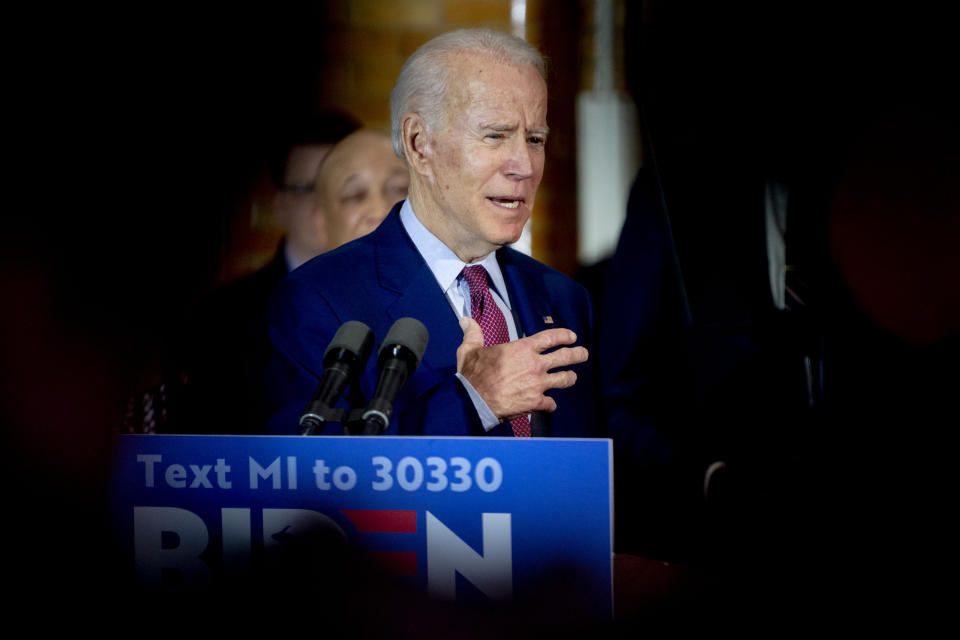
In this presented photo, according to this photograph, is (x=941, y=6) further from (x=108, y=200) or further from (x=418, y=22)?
(x=108, y=200)

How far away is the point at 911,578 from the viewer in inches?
83.7

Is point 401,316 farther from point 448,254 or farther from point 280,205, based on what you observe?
point 280,205

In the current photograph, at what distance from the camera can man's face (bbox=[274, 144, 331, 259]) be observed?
7.03ft

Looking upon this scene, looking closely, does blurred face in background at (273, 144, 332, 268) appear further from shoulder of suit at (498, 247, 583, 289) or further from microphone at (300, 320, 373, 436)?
microphone at (300, 320, 373, 436)

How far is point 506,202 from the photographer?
1972 mm

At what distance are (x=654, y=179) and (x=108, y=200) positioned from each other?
1624mm

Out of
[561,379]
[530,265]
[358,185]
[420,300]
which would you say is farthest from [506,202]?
[561,379]

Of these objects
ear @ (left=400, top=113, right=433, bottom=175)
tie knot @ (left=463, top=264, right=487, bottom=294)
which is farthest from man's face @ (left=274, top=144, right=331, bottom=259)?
tie knot @ (left=463, top=264, right=487, bottom=294)

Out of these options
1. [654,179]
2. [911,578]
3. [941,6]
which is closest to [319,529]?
[654,179]

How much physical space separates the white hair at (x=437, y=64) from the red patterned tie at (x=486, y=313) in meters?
0.39

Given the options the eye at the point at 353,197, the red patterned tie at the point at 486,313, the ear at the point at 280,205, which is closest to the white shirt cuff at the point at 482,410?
the red patterned tie at the point at 486,313

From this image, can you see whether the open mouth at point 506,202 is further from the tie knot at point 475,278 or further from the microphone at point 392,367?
the microphone at point 392,367

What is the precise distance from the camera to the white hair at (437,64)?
1.95 meters

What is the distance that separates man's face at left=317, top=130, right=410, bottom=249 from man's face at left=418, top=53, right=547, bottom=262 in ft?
0.57
